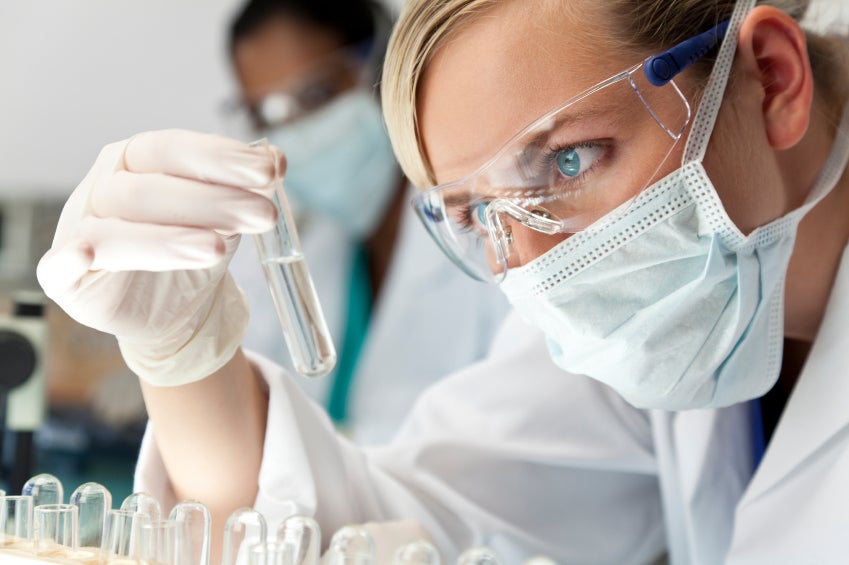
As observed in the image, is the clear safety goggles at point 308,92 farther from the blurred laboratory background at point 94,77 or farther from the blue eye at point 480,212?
the blue eye at point 480,212

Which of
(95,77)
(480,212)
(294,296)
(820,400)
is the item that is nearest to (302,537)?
(294,296)

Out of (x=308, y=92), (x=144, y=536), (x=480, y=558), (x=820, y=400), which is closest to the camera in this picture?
(x=480, y=558)

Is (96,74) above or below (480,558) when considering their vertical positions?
above

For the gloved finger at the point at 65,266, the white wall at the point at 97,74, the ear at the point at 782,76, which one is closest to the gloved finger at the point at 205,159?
the gloved finger at the point at 65,266

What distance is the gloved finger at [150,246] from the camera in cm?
89

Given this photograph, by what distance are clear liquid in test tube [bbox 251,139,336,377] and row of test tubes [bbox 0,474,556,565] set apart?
16 centimetres

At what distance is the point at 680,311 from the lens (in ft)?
3.57

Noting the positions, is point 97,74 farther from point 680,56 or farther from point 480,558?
point 480,558

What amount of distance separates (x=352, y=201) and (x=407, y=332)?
0.46 meters

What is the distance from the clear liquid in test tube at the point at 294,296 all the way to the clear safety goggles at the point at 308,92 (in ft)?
6.30

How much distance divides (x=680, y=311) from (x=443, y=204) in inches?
12.5

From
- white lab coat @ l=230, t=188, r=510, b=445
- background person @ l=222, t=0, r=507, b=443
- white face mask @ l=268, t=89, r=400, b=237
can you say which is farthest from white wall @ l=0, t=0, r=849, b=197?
white lab coat @ l=230, t=188, r=510, b=445

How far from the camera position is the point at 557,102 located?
1056 millimetres

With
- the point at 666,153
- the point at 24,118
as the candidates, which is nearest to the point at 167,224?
the point at 666,153
